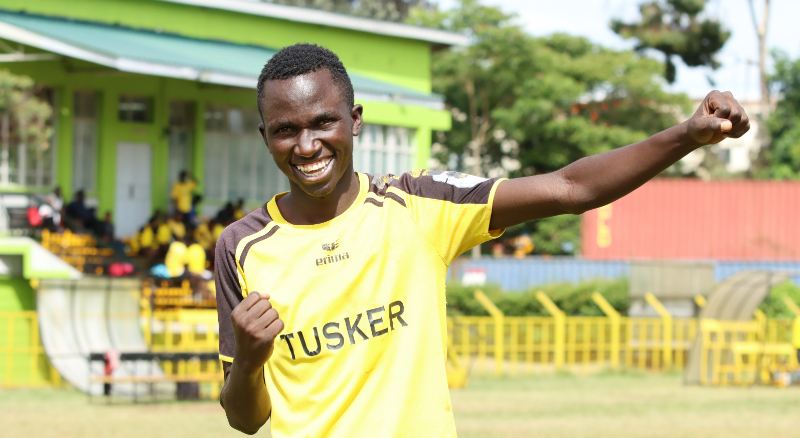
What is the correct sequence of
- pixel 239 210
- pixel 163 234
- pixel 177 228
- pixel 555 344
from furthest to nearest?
pixel 239 210, pixel 177 228, pixel 163 234, pixel 555 344

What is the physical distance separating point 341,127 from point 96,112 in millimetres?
21873

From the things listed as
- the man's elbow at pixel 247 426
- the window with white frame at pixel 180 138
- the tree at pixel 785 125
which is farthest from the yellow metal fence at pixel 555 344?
the tree at pixel 785 125

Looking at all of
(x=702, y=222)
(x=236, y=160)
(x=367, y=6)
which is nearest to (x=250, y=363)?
(x=236, y=160)

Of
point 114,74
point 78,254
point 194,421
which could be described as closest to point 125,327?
point 78,254

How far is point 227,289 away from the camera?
2965 millimetres

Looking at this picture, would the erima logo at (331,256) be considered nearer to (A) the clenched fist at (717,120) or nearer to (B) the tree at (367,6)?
(A) the clenched fist at (717,120)

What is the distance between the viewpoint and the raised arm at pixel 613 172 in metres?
2.48

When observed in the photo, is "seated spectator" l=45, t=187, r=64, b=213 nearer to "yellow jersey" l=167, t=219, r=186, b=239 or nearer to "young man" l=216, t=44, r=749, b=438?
"yellow jersey" l=167, t=219, r=186, b=239

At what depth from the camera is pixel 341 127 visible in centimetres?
285

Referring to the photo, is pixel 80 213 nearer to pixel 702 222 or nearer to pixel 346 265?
pixel 346 265

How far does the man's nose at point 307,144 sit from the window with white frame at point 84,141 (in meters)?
21.3

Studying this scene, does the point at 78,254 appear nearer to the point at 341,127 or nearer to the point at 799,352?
the point at 799,352

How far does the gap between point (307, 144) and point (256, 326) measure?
1.68 ft

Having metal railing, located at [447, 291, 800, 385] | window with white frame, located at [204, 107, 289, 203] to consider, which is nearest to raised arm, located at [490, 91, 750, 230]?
metal railing, located at [447, 291, 800, 385]
